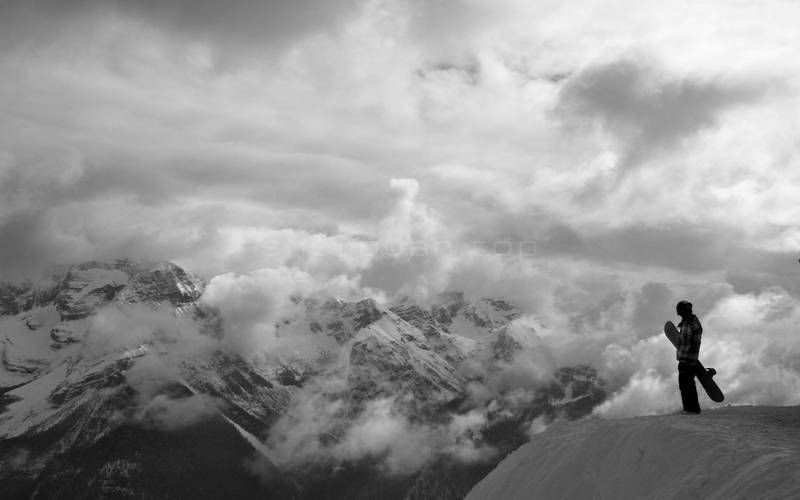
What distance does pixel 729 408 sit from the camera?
1103 inches

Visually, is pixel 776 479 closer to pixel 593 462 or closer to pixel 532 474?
pixel 593 462

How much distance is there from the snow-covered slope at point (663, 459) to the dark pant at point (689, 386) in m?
0.62

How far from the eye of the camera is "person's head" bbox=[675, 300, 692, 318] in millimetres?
25984

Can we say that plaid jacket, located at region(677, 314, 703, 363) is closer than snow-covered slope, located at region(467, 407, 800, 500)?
No

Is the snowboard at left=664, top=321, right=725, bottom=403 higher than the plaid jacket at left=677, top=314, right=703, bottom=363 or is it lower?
lower

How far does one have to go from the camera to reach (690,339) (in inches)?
1032

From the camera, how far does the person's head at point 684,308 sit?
1023 inches

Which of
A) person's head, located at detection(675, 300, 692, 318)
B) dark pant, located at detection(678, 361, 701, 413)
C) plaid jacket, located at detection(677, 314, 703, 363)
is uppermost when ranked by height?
person's head, located at detection(675, 300, 692, 318)

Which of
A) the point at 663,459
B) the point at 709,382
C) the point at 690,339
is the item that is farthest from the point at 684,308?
the point at 663,459

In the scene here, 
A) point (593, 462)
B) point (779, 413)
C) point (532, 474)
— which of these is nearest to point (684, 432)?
point (593, 462)

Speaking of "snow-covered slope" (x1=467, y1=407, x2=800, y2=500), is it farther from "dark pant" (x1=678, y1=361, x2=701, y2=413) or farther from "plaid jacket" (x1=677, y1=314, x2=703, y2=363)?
"plaid jacket" (x1=677, y1=314, x2=703, y2=363)

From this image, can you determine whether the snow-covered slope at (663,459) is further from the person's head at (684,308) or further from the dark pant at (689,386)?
the person's head at (684,308)

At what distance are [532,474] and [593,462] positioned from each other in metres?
2.79

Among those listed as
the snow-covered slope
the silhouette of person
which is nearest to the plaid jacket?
the silhouette of person
